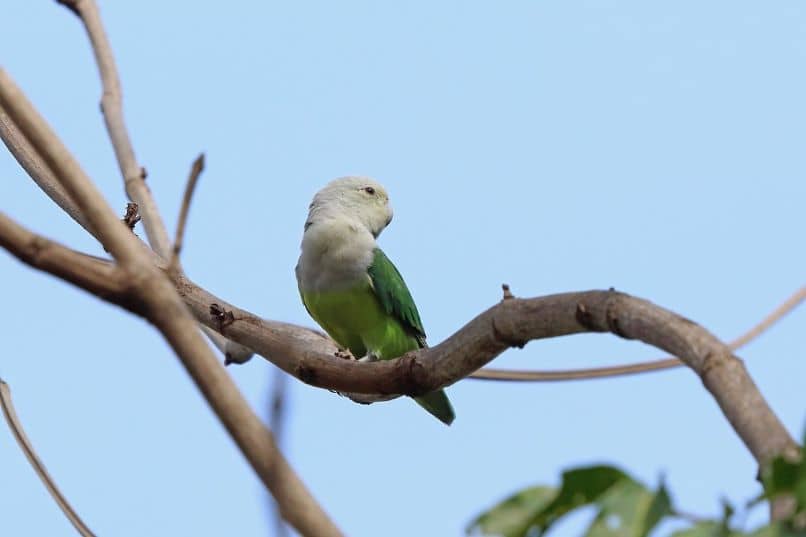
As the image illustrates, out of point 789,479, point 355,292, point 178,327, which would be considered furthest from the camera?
point 355,292

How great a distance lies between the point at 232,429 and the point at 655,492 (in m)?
0.65

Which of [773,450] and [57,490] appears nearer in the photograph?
[773,450]

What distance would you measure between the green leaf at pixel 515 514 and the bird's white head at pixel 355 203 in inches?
213

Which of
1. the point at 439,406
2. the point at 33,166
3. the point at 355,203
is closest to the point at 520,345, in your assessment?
the point at 33,166

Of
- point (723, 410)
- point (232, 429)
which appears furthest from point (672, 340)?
point (232, 429)

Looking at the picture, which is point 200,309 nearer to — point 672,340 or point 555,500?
point 672,340

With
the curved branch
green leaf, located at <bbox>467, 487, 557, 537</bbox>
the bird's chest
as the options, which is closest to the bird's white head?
the bird's chest

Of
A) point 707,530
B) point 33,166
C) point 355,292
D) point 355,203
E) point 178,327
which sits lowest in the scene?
point 707,530

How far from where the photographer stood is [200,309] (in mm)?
4715

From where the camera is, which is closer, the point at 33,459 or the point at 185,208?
the point at 185,208

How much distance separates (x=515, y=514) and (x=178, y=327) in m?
0.63

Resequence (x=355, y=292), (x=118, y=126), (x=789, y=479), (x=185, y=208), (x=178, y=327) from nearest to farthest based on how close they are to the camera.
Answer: (x=789, y=479), (x=178, y=327), (x=185, y=208), (x=118, y=126), (x=355, y=292)

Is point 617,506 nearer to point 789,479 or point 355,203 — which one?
point 789,479

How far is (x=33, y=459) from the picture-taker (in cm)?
312
